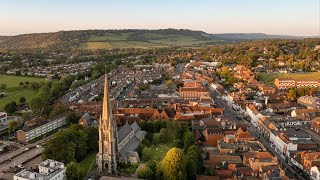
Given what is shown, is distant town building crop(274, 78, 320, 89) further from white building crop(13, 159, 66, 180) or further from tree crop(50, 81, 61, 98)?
white building crop(13, 159, 66, 180)

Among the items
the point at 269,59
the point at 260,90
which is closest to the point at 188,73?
the point at 260,90

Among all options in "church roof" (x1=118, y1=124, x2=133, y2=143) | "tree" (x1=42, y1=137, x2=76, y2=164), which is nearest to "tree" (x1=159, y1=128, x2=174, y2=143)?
"church roof" (x1=118, y1=124, x2=133, y2=143)

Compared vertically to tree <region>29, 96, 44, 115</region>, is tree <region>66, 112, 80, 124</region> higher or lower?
lower

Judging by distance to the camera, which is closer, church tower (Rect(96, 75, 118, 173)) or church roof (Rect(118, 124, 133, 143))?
church tower (Rect(96, 75, 118, 173))

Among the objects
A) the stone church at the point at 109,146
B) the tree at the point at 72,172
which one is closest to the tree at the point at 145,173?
the stone church at the point at 109,146

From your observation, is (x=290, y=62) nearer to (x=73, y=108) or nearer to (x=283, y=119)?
(x=283, y=119)

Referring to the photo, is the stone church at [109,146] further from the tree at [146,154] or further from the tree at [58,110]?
the tree at [58,110]
